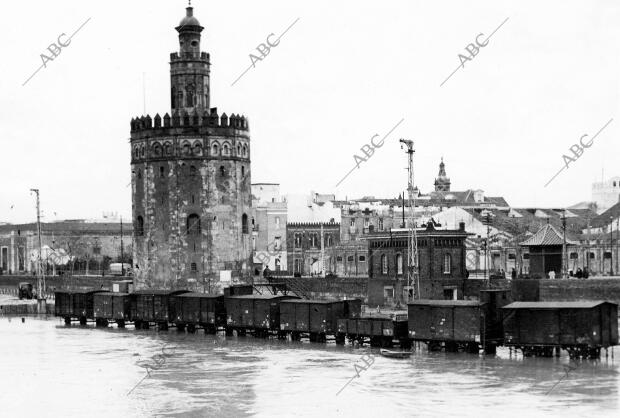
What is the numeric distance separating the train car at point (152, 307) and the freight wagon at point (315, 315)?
10.6 metres

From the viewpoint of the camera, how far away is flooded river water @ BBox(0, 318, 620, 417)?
36312mm

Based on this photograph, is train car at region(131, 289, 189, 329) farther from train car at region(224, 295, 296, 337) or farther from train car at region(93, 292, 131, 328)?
train car at region(224, 295, 296, 337)

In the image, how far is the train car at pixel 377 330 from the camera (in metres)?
52.9

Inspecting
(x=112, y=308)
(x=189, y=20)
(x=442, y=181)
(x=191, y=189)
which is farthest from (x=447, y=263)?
(x=442, y=181)

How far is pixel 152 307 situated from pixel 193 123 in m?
17.4

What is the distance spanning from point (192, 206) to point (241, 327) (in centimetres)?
1941

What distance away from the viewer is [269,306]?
2363 inches

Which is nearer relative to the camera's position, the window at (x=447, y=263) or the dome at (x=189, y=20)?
the window at (x=447, y=263)

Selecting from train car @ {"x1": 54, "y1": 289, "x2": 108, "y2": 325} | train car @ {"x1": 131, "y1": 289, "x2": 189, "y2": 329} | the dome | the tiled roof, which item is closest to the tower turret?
the dome

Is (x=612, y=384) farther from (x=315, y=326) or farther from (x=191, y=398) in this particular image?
(x=315, y=326)

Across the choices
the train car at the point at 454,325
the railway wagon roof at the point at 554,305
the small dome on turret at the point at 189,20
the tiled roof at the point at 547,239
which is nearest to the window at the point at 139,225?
the small dome on turret at the point at 189,20

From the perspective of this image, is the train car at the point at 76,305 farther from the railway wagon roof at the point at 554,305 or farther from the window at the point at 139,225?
the railway wagon roof at the point at 554,305

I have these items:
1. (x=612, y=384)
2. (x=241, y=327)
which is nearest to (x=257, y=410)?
(x=612, y=384)

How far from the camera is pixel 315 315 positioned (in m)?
57.2
